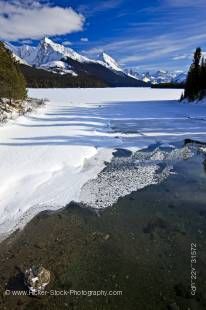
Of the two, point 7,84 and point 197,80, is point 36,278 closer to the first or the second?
point 7,84

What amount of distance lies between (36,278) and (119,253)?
201 cm

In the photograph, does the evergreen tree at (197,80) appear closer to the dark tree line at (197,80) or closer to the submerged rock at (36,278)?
the dark tree line at (197,80)

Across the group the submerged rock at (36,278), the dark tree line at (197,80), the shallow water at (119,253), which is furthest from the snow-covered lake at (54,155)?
the dark tree line at (197,80)

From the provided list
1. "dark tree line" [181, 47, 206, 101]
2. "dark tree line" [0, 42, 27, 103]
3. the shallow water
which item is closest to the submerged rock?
the shallow water

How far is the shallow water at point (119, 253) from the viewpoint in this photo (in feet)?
20.4

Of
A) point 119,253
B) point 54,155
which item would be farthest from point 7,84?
point 119,253

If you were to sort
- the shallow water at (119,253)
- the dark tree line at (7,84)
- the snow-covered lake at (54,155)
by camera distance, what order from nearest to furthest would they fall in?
1. the shallow water at (119,253)
2. the snow-covered lake at (54,155)
3. the dark tree line at (7,84)

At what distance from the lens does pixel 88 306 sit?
604 cm

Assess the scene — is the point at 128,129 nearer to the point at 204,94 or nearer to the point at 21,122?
the point at 21,122

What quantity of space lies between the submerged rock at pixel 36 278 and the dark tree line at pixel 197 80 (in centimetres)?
4830

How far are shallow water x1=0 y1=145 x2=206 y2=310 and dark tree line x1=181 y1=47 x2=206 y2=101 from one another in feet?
147

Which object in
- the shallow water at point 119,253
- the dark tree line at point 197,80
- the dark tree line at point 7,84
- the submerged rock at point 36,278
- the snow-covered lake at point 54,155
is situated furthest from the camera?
the dark tree line at point 197,80

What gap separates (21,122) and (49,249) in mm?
19766

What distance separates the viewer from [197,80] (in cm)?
5772
